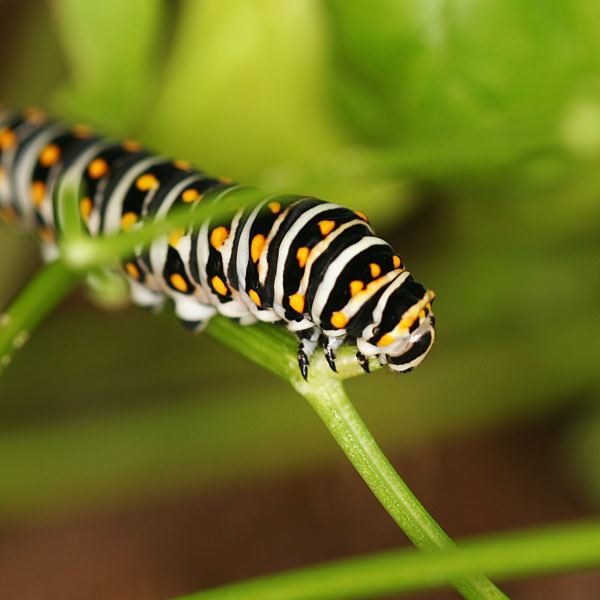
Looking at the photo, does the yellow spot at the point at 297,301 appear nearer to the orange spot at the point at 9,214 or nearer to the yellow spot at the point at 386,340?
the yellow spot at the point at 386,340

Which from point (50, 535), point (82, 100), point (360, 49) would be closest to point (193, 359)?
point (50, 535)

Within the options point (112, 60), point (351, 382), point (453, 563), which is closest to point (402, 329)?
point (453, 563)

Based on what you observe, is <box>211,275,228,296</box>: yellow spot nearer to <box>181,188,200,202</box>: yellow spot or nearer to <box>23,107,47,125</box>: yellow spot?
<box>181,188,200,202</box>: yellow spot

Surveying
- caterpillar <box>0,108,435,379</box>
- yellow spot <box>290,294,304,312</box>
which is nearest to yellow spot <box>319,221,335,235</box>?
caterpillar <box>0,108,435,379</box>

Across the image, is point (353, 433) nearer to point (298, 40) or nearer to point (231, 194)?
point (231, 194)

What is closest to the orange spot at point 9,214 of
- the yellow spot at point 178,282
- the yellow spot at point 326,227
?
the yellow spot at point 178,282

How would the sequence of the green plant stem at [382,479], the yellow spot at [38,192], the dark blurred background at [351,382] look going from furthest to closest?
the yellow spot at [38,192] → the dark blurred background at [351,382] → the green plant stem at [382,479]

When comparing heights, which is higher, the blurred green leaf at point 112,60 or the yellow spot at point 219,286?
the blurred green leaf at point 112,60
